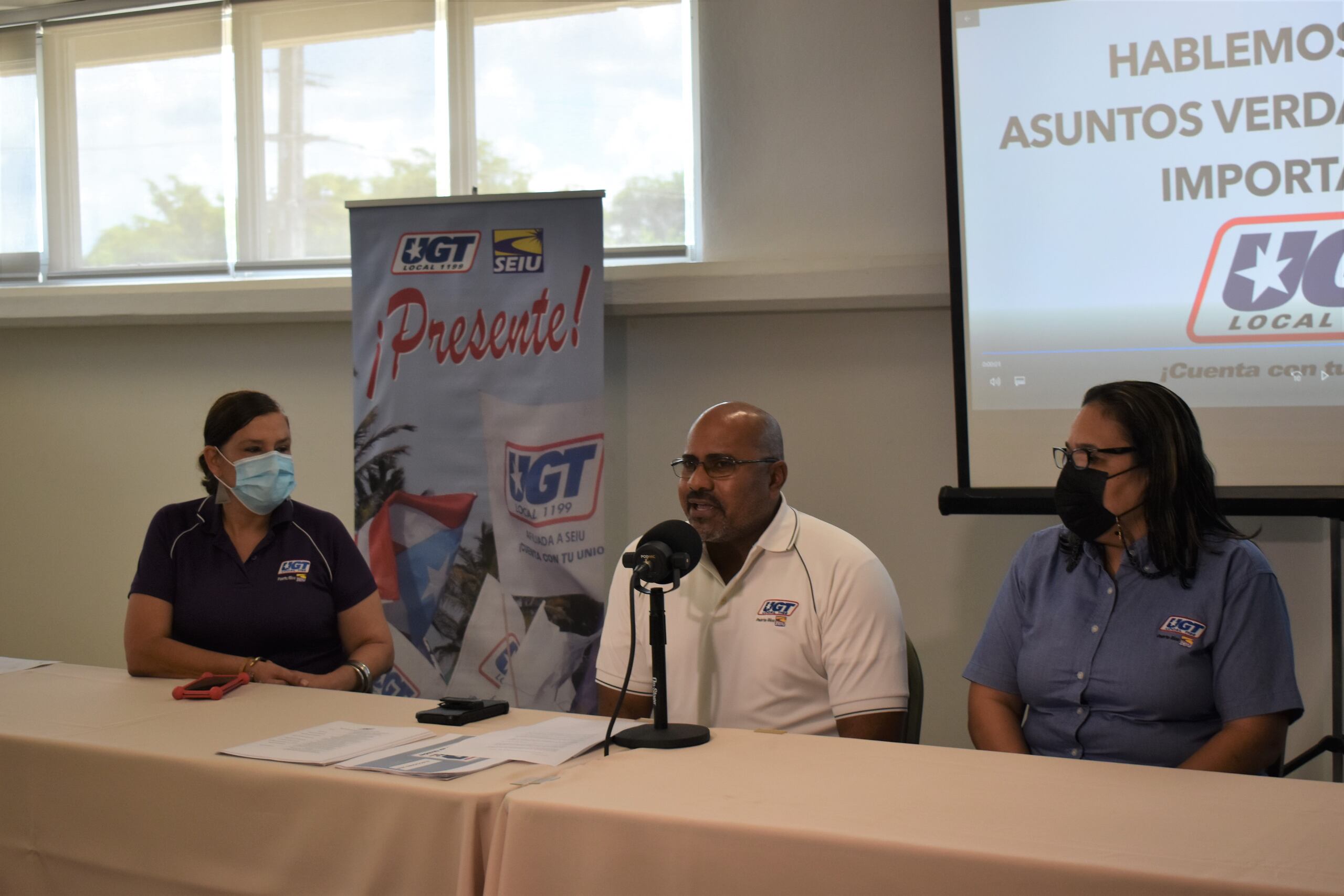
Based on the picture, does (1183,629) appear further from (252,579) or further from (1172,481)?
(252,579)

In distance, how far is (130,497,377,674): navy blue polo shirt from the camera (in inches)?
102

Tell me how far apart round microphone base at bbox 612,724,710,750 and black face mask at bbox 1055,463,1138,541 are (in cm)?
80

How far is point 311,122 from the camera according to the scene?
172 inches

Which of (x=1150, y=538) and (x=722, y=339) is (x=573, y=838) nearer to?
(x=1150, y=538)

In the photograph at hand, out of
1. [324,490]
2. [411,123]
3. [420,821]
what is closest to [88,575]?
A: [324,490]

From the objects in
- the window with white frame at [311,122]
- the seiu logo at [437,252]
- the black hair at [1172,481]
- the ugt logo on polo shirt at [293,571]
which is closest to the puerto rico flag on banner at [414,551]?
the seiu logo at [437,252]

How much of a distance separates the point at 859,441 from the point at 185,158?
9.92 feet

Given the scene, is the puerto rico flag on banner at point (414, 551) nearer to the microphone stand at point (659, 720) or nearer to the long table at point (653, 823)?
the long table at point (653, 823)

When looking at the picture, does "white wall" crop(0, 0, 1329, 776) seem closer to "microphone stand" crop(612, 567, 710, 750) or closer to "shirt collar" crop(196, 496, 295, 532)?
"shirt collar" crop(196, 496, 295, 532)

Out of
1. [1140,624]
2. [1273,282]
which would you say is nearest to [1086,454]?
[1140,624]

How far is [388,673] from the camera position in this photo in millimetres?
3664

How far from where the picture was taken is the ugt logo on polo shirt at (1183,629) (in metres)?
1.88

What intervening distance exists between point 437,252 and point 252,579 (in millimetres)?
1473

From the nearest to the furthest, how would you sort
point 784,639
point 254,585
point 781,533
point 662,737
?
point 662,737, point 784,639, point 781,533, point 254,585
